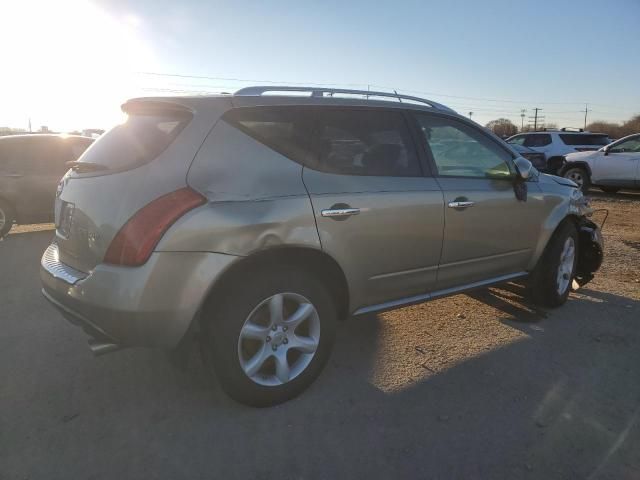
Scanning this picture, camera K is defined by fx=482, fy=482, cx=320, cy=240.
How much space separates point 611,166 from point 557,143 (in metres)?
4.60

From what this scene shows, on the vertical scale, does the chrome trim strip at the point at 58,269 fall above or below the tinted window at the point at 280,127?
below

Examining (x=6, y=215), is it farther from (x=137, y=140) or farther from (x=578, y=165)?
(x=578, y=165)

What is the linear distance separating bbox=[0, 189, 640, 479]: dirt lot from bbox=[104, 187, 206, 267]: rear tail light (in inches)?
38.0

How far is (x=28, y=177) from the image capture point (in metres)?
7.36

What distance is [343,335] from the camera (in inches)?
151

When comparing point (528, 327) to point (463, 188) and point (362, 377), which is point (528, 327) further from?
point (362, 377)

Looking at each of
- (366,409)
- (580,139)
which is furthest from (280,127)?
(580,139)

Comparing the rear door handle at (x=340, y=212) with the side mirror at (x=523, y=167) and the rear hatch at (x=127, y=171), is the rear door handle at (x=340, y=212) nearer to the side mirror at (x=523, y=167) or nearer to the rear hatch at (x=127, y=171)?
the rear hatch at (x=127, y=171)

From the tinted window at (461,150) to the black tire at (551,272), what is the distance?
3.03 ft

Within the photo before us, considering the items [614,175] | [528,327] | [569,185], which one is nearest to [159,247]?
[528,327]

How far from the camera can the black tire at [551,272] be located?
427 cm

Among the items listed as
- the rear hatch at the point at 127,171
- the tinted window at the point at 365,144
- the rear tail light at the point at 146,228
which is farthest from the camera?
the tinted window at the point at 365,144

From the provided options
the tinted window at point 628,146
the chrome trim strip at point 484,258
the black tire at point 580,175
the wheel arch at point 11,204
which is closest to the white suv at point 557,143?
the black tire at point 580,175

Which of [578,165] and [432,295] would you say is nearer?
[432,295]
